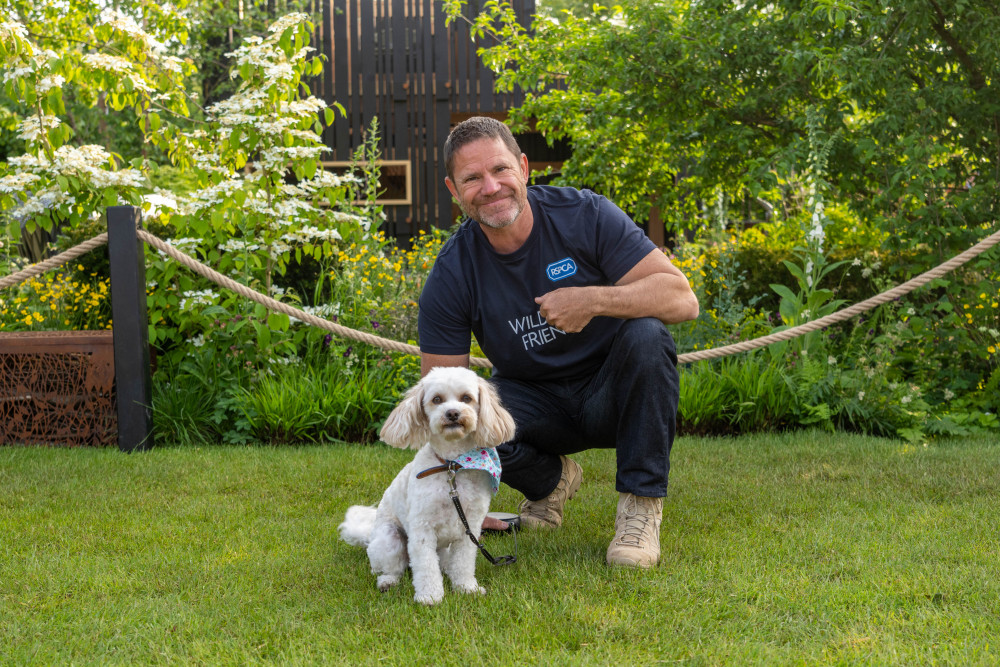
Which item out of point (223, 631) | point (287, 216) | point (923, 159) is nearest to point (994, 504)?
point (923, 159)

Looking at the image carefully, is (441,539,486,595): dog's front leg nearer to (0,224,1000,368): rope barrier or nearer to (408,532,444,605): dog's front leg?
(408,532,444,605): dog's front leg

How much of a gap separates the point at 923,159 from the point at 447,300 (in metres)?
3.39

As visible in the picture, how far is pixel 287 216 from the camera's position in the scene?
4930 mm

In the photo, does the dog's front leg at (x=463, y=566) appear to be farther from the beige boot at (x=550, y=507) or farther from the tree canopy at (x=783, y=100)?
the tree canopy at (x=783, y=100)

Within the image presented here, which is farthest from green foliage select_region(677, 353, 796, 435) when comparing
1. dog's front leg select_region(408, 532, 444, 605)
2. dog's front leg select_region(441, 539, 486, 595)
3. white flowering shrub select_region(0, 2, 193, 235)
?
white flowering shrub select_region(0, 2, 193, 235)

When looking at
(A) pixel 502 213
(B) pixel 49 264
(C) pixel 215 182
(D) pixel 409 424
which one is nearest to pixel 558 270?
(A) pixel 502 213

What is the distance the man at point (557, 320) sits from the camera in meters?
2.72

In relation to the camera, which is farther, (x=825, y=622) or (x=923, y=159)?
(x=923, y=159)

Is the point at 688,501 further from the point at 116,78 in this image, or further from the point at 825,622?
the point at 116,78

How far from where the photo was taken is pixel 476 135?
283 centimetres

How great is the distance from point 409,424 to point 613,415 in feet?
2.45

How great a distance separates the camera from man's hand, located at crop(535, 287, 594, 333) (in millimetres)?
2650

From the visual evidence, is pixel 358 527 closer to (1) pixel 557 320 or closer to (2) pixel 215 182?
(1) pixel 557 320

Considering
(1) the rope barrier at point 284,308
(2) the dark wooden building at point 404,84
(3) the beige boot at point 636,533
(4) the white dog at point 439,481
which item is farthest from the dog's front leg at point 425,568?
(2) the dark wooden building at point 404,84
